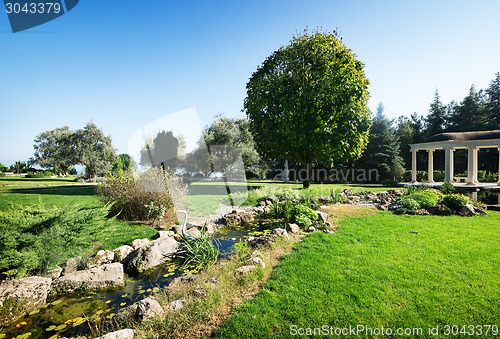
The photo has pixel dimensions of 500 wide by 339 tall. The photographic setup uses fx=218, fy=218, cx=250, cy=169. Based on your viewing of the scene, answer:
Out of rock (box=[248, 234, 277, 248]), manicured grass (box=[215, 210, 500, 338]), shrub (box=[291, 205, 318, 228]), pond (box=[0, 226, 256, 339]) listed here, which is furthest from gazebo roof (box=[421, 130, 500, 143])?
pond (box=[0, 226, 256, 339])

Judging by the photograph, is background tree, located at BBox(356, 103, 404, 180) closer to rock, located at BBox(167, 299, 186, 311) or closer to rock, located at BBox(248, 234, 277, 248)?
rock, located at BBox(248, 234, 277, 248)

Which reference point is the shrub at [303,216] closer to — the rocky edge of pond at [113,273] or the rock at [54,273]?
the rocky edge of pond at [113,273]

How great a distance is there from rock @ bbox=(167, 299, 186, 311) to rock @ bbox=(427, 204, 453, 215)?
9.78 m

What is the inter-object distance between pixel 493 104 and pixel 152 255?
5012cm

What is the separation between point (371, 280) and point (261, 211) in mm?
6312

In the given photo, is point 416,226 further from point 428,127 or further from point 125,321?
point 428,127

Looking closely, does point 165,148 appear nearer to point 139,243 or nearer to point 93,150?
point 93,150

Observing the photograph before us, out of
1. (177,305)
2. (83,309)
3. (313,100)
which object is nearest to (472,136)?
(313,100)

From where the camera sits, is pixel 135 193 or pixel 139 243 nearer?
pixel 139 243

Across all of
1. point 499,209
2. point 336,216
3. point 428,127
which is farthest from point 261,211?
point 428,127

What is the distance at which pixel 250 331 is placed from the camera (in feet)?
8.66

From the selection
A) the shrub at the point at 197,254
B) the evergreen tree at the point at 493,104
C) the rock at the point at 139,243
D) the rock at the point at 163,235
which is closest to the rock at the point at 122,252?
the rock at the point at 139,243

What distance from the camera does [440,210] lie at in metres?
8.48

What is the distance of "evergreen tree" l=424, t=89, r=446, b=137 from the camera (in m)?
38.2
